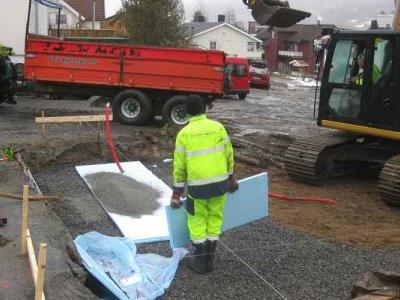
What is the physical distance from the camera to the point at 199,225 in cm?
567

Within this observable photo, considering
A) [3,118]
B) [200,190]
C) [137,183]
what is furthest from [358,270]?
[3,118]

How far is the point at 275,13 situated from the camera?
779 centimetres

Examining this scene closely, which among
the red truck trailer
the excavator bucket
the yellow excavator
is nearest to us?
the excavator bucket

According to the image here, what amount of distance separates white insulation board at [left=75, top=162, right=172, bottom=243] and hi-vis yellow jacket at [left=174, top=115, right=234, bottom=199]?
4.26 feet

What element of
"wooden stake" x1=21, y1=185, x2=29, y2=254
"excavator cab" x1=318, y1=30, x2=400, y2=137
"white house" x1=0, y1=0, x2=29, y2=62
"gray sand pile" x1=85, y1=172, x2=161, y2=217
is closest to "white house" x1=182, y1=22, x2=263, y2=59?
"white house" x1=0, y1=0, x2=29, y2=62

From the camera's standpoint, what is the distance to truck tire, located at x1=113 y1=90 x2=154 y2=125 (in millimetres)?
14969

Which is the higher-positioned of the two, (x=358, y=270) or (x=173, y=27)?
(x=173, y=27)

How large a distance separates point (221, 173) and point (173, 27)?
27.6m

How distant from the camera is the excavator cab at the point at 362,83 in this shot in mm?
8688

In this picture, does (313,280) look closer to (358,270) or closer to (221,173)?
(358,270)

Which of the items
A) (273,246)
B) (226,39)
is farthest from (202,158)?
(226,39)

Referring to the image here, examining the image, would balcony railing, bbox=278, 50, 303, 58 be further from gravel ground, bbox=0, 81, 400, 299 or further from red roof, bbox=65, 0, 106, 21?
gravel ground, bbox=0, 81, 400, 299

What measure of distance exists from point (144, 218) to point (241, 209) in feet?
5.33

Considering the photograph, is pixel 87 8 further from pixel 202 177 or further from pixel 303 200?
pixel 202 177
